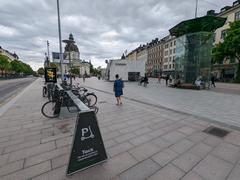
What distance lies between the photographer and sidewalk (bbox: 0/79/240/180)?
8.59ft

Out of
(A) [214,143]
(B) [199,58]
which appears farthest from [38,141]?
(B) [199,58]

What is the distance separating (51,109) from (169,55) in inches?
2467

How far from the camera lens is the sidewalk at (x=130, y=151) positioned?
262 centimetres

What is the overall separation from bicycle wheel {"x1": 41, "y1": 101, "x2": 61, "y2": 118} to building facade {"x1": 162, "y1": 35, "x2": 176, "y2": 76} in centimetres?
5787

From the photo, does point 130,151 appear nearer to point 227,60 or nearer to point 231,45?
point 231,45

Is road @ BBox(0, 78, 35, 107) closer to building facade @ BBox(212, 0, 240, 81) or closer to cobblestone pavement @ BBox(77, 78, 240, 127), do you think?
cobblestone pavement @ BBox(77, 78, 240, 127)

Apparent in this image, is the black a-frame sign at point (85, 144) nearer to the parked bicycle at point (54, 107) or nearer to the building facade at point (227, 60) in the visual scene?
the parked bicycle at point (54, 107)

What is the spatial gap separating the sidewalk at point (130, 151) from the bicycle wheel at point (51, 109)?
434 millimetres

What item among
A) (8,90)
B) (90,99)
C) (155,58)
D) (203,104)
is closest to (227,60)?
(155,58)

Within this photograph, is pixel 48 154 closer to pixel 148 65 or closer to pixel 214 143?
pixel 214 143

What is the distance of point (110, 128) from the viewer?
188 inches

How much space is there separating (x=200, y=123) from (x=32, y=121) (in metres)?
6.37

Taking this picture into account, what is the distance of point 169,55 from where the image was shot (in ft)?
202

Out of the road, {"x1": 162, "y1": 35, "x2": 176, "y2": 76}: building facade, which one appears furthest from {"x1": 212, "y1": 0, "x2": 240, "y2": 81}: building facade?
the road
